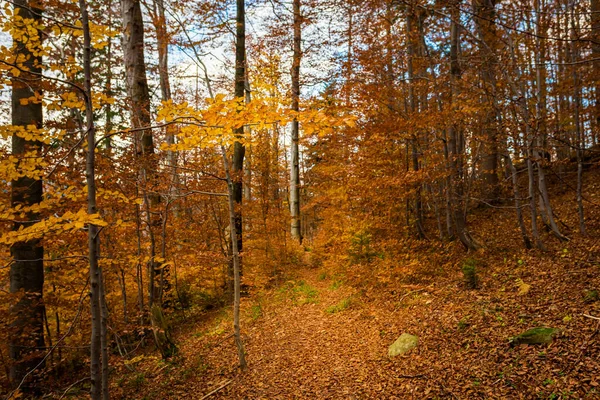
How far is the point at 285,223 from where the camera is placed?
10.7m

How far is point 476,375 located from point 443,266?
3.72 metres

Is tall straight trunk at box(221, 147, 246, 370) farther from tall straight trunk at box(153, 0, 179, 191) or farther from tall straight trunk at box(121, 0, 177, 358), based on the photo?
tall straight trunk at box(121, 0, 177, 358)

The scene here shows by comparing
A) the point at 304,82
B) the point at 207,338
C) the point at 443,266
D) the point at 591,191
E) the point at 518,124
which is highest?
the point at 304,82

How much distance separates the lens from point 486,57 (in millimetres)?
5855

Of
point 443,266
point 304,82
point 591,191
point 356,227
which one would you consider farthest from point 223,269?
point 591,191

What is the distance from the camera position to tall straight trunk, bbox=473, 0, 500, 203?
5.34 meters

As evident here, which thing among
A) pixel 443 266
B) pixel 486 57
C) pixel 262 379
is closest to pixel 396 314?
pixel 443 266

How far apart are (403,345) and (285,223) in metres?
6.68

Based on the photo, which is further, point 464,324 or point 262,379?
point 262,379

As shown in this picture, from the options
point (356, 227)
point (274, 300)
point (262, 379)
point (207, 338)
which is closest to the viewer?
point (262, 379)

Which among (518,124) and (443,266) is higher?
(518,124)

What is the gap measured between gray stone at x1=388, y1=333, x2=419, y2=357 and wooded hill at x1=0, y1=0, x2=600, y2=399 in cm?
3

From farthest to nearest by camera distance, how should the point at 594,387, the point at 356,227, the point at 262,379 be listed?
the point at 356,227 < the point at 262,379 < the point at 594,387

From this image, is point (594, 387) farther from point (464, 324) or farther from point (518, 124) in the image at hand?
point (518, 124)
